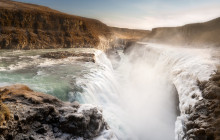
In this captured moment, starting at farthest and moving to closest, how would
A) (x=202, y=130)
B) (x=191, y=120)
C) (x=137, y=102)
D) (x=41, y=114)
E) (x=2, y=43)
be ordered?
(x=2, y=43)
(x=137, y=102)
(x=191, y=120)
(x=202, y=130)
(x=41, y=114)

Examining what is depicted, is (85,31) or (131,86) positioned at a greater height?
(85,31)

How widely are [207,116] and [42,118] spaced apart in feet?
15.4

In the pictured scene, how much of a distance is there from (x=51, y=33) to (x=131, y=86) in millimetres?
19277

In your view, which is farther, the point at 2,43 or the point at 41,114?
the point at 2,43

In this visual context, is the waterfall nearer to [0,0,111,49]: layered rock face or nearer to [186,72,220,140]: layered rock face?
[186,72,220,140]: layered rock face

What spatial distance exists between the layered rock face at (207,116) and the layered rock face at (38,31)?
75.3 ft

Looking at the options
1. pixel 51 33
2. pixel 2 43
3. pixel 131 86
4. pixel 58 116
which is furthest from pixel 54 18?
pixel 58 116

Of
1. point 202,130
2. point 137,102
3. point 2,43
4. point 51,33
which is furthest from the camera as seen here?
point 51,33

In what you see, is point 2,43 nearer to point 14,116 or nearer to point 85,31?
point 85,31

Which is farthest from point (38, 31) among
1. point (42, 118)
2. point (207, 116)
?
point (207, 116)

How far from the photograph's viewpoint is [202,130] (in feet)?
14.2

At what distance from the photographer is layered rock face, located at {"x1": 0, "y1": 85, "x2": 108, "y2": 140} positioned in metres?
3.40

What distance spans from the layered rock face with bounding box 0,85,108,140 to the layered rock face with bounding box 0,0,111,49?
65.8 feet

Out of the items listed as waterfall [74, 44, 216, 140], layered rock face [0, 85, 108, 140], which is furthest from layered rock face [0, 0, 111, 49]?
layered rock face [0, 85, 108, 140]
